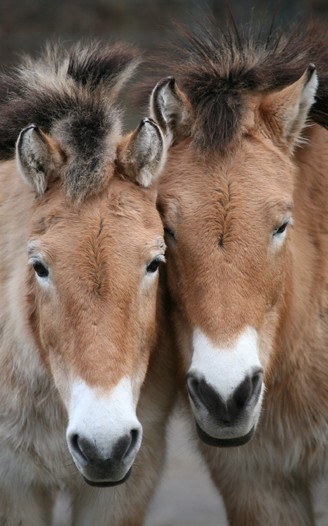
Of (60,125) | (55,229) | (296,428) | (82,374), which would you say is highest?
(60,125)

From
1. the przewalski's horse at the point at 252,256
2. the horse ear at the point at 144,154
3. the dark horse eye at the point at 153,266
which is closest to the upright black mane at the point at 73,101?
the horse ear at the point at 144,154

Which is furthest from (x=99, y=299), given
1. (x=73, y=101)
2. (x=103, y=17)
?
(x=103, y=17)

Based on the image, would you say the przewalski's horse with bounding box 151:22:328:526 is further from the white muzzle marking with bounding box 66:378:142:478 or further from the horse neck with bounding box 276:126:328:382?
the white muzzle marking with bounding box 66:378:142:478

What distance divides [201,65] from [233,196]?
0.91m

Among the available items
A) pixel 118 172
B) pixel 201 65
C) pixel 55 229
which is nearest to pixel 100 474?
pixel 55 229

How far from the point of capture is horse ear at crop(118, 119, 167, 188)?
15.7ft

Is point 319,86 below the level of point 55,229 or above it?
above

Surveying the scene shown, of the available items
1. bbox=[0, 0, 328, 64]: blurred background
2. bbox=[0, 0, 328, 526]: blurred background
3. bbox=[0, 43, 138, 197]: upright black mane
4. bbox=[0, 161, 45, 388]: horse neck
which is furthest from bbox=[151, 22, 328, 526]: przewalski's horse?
bbox=[0, 0, 328, 64]: blurred background

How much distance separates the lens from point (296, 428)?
5.34 meters

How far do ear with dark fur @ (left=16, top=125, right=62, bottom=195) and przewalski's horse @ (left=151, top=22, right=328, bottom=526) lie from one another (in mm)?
607

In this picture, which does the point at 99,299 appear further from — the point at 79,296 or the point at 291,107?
the point at 291,107

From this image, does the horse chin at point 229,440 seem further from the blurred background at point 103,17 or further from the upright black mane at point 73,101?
the blurred background at point 103,17

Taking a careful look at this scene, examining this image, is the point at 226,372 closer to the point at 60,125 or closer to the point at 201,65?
the point at 60,125

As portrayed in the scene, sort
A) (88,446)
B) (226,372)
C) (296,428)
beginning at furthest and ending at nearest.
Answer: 1. (296,428)
2. (226,372)
3. (88,446)
